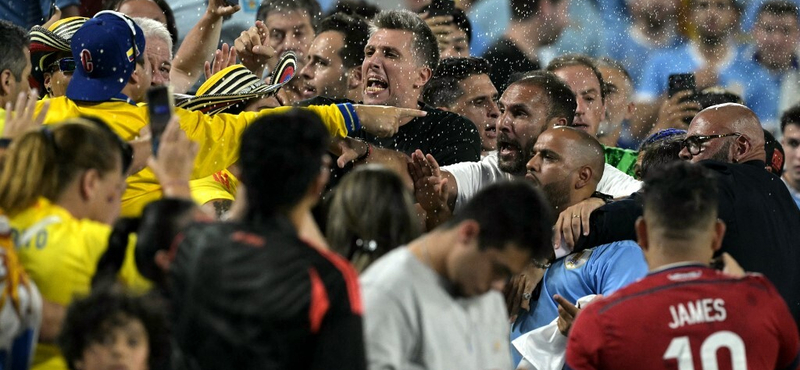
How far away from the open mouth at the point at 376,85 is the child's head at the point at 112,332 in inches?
127

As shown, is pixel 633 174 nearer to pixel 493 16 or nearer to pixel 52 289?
pixel 493 16

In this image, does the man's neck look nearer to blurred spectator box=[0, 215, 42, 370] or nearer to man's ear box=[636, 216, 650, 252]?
man's ear box=[636, 216, 650, 252]

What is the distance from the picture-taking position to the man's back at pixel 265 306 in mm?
2861

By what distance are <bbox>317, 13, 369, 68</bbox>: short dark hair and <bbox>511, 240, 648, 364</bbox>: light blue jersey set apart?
213cm

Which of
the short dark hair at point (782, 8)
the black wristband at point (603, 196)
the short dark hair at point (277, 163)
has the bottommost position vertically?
the black wristband at point (603, 196)

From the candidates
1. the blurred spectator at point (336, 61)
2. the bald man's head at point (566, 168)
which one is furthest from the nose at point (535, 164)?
the blurred spectator at point (336, 61)

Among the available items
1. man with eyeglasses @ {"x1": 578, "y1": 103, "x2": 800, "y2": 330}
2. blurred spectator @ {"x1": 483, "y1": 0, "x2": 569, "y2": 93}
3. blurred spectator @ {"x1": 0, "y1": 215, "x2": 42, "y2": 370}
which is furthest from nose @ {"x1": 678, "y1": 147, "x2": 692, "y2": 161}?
blurred spectator @ {"x1": 0, "y1": 215, "x2": 42, "y2": 370}

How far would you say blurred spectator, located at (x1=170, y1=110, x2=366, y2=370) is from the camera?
2863 millimetres

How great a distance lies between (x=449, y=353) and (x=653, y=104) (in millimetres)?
5955

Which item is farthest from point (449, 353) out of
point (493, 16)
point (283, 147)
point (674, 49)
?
point (674, 49)

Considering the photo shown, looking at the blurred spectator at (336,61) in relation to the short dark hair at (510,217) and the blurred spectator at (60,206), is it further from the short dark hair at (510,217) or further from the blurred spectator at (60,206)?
the short dark hair at (510,217)

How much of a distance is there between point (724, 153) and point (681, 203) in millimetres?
1809

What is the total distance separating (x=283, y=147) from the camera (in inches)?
118

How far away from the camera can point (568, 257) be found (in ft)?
17.9
